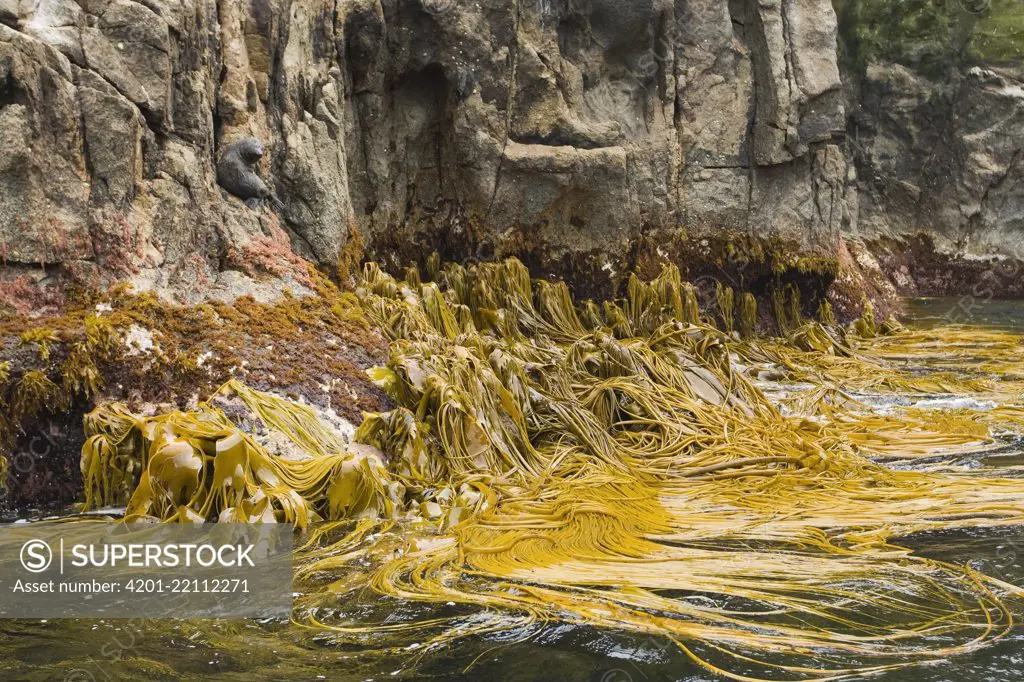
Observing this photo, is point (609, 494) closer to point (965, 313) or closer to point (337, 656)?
point (337, 656)

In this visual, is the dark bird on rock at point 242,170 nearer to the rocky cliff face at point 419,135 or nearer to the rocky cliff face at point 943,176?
the rocky cliff face at point 419,135

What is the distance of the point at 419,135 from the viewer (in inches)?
306

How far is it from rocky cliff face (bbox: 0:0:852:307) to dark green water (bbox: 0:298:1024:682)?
243 centimetres

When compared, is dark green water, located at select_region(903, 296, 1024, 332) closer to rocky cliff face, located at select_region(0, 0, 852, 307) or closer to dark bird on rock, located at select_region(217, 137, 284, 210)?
rocky cliff face, located at select_region(0, 0, 852, 307)

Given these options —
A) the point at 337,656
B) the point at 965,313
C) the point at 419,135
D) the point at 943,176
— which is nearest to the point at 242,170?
the point at 419,135

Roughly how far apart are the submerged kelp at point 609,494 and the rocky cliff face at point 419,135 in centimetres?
102

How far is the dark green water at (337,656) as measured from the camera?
8.12 feet

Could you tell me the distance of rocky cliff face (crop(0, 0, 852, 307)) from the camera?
490 centimetres

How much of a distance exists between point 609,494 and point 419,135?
4214mm

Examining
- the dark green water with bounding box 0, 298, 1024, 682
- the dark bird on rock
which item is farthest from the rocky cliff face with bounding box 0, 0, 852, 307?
the dark green water with bounding box 0, 298, 1024, 682

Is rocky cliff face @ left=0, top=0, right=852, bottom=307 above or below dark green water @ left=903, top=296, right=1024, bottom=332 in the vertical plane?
above

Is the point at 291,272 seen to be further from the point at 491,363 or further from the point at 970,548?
the point at 970,548

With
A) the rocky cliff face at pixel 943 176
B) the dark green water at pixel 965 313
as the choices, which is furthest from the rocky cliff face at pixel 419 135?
the rocky cliff face at pixel 943 176

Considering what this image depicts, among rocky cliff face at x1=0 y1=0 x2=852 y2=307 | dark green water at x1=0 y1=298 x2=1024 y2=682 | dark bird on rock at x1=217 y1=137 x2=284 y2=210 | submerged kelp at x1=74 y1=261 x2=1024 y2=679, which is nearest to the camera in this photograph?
dark green water at x1=0 y1=298 x2=1024 y2=682
